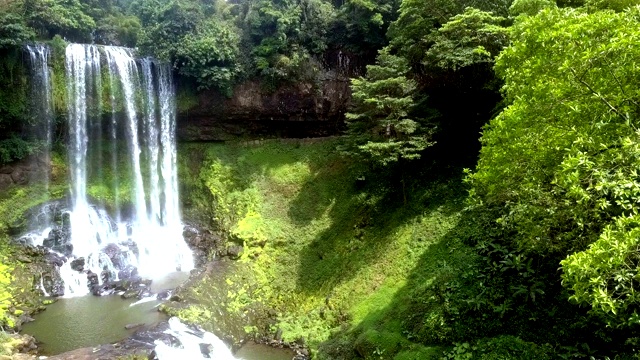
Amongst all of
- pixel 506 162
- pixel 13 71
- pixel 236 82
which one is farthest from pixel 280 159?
pixel 506 162

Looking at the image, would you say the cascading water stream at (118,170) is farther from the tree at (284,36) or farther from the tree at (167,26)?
the tree at (284,36)

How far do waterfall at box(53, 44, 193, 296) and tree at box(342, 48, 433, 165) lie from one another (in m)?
12.2

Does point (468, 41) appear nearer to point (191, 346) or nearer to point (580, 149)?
point (580, 149)

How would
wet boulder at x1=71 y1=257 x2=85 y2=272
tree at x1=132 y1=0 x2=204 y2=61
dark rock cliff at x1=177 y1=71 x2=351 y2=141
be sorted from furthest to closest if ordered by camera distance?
dark rock cliff at x1=177 y1=71 x2=351 y2=141 < tree at x1=132 y1=0 x2=204 y2=61 < wet boulder at x1=71 y1=257 x2=85 y2=272

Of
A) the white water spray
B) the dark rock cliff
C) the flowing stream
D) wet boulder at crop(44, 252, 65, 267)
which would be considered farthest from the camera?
the dark rock cliff

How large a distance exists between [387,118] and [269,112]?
40.2 ft

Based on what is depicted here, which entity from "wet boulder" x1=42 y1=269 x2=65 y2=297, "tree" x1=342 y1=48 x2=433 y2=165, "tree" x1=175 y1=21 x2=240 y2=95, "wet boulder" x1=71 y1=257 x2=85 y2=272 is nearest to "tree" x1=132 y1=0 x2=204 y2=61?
"tree" x1=175 y1=21 x2=240 y2=95

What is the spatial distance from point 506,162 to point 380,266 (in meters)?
9.70

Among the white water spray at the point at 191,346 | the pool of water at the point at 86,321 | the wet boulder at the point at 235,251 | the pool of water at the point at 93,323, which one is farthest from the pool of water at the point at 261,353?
the wet boulder at the point at 235,251

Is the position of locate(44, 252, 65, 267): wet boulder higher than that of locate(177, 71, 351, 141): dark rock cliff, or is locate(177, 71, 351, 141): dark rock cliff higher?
locate(177, 71, 351, 141): dark rock cliff

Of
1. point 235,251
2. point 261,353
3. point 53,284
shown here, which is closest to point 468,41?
point 235,251

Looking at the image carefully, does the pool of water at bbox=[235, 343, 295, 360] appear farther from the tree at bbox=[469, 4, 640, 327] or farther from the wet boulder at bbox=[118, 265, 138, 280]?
the tree at bbox=[469, 4, 640, 327]

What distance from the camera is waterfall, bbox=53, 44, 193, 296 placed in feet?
75.4

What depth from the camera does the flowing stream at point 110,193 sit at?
1977cm
